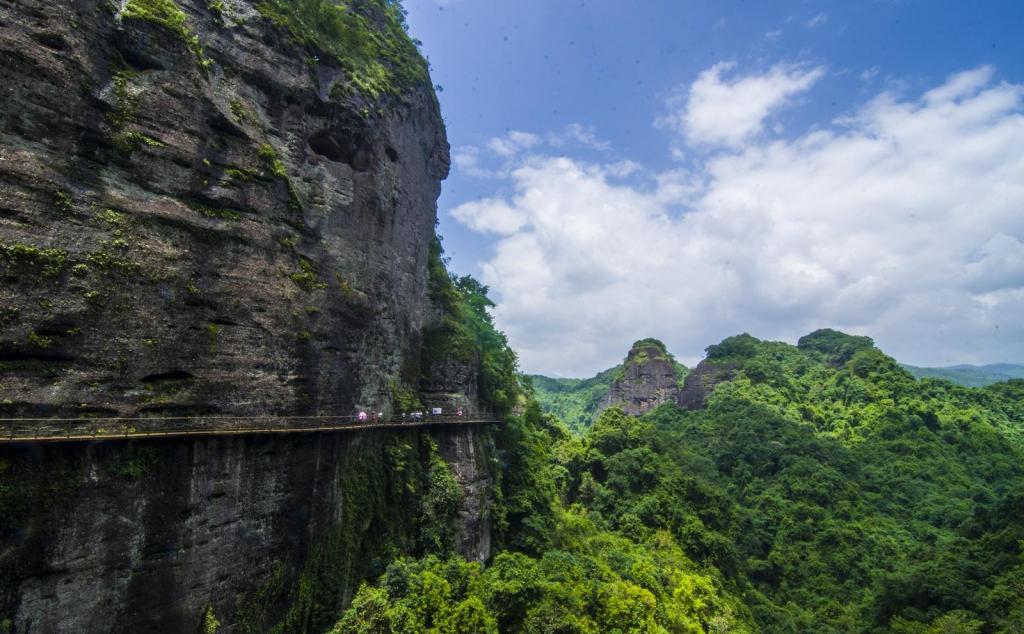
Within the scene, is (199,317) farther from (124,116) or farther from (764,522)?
(764,522)

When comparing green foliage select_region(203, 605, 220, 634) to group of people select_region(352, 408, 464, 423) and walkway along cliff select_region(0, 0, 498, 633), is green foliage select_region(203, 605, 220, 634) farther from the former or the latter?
group of people select_region(352, 408, 464, 423)

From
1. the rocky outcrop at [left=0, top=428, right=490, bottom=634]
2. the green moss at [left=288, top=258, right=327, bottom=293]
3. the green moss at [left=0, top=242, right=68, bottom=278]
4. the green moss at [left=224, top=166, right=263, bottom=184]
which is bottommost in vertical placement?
the rocky outcrop at [left=0, top=428, right=490, bottom=634]

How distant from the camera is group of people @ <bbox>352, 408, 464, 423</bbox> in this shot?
17.5 meters

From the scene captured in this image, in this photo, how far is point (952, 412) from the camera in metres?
54.1

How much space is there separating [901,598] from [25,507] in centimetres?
3683

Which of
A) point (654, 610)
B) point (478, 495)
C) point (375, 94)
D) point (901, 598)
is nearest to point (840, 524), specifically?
point (901, 598)

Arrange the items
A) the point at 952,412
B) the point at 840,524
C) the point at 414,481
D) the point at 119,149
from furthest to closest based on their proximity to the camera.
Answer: the point at 952,412
the point at 840,524
the point at 414,481
the point at 119,149

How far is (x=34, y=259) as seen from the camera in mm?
10391

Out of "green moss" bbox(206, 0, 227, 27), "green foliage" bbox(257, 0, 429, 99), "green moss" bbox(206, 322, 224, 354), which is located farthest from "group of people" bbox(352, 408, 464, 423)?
"green moss" bbox(206, 0, 227, 27)

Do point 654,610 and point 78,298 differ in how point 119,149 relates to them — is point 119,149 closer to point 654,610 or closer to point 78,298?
point 78,298

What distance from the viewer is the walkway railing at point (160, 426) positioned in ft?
32.0

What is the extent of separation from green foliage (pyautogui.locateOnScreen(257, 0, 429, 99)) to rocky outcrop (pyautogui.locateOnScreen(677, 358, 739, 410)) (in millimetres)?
65020

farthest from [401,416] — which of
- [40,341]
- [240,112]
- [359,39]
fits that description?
[359,39]

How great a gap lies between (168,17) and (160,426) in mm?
11679
